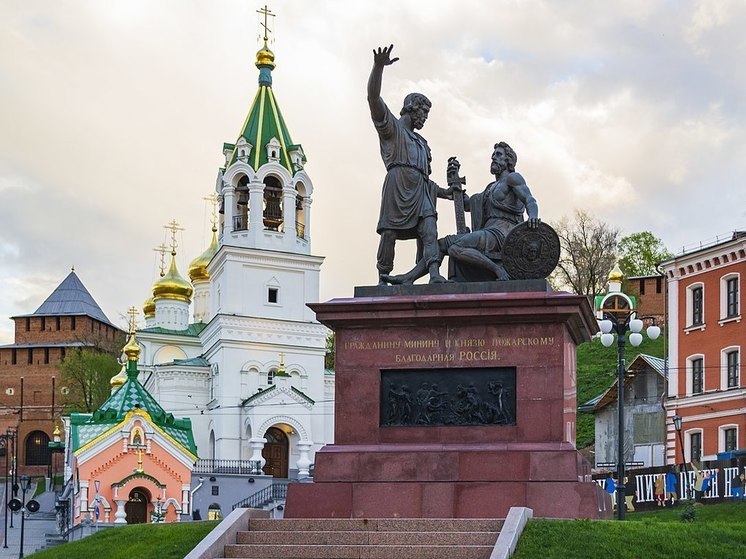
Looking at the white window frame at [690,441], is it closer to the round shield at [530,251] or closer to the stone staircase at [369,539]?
the round shield at [530,251]

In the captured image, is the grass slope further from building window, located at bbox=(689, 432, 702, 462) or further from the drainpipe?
the drainpipe

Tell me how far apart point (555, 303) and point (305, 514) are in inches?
161

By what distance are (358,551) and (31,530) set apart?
46675mm

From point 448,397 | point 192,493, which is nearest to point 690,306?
point 192,493

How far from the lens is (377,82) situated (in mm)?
18938

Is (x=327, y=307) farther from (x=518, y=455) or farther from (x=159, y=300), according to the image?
(x=159, y=300)

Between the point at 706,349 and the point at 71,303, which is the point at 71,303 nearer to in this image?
the point at 71,303

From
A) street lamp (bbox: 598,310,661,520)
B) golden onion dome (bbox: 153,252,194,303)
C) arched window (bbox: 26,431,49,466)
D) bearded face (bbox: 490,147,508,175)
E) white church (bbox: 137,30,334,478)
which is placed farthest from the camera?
arched window (bbox: 26,431,49,466)

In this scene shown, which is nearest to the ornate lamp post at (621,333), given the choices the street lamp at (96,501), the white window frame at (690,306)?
the white window frame at (690,306)

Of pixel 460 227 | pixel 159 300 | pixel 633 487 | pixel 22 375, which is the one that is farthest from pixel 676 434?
pixel 22 375

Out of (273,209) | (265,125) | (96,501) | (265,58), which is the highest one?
(265,58)

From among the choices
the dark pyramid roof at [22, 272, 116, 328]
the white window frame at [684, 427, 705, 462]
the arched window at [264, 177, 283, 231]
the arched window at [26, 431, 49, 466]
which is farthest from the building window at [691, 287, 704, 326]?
the dark pyramid roof at [22, 272, 116, 328]

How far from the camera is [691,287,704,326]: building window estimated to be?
4841 centimetres

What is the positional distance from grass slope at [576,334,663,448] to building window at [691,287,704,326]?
15207 millimetres
